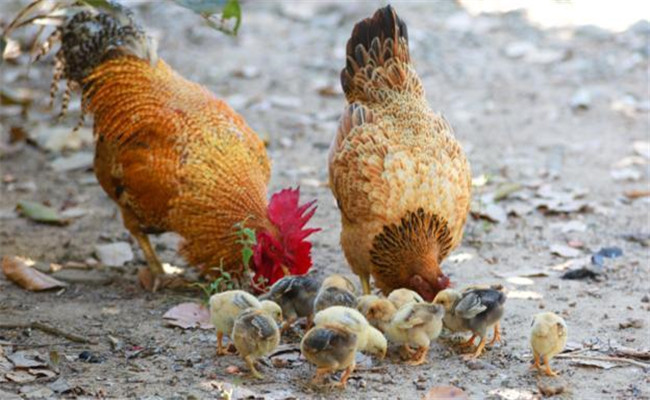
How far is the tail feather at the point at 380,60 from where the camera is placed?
19.5 feet

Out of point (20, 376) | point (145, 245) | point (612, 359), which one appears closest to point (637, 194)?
point (612, 359)

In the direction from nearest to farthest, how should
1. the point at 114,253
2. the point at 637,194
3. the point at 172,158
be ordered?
the point at 172,158 < the point at 114,253 < the point at 637,194

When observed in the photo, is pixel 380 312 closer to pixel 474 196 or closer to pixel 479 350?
pixel 479 350

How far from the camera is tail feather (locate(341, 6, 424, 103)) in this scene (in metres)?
5.95

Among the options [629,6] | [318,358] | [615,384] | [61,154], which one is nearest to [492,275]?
[615,384]

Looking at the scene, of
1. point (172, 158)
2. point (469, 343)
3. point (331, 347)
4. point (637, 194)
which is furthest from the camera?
point (637, 194)

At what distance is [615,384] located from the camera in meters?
4.40

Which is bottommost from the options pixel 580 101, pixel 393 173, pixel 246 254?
pixel 246 254

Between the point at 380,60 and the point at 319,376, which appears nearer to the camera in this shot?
the point at 319,376

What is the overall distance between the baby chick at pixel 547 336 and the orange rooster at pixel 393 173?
0.83 meters

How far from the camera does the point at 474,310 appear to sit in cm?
461

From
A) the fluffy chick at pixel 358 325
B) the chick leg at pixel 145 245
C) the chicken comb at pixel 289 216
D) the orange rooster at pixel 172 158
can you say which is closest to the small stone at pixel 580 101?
the orange rooster at pixel 172 158

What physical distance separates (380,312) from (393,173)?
0.96 m

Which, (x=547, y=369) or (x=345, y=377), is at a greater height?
(x=547, y=369)
